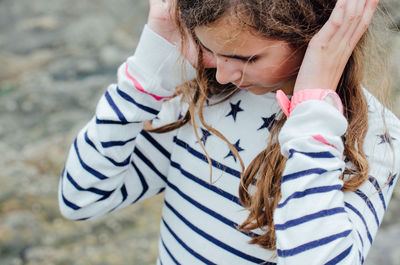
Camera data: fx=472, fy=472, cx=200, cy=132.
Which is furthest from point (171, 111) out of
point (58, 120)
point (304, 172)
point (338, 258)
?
point (58, 120)

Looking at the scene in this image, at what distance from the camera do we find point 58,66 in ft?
11.5

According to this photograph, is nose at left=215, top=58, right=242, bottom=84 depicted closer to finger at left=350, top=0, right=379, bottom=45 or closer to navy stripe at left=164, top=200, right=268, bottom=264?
finger at left=350, top=0, right=379, bottom=45

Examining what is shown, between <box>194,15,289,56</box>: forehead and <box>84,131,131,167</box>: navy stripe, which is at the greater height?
<box>194,15,289,56</box>: forehead

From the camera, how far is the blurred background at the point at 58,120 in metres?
2.25

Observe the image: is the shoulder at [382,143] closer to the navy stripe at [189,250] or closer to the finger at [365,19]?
the finger at [365,19]

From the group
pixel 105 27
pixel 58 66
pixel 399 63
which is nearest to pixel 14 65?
pixel 58 66

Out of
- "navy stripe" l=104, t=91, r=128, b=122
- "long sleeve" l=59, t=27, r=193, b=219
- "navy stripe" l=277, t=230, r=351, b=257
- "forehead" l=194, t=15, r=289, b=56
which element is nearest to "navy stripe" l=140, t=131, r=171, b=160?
"long sleeve" l=59, t=27, r=193, b=219

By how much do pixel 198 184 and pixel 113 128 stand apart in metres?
0.23

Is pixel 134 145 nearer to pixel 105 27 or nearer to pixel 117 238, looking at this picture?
pixel 117 238

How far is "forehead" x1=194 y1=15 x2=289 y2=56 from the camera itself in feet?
2.83

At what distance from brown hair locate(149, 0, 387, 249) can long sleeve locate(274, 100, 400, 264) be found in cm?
8

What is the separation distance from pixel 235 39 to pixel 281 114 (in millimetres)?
216

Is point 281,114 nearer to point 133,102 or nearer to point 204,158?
point 204,158

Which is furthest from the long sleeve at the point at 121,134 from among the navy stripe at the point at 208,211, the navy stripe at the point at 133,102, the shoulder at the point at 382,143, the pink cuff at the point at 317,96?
the shoulder at the point at 382,143
